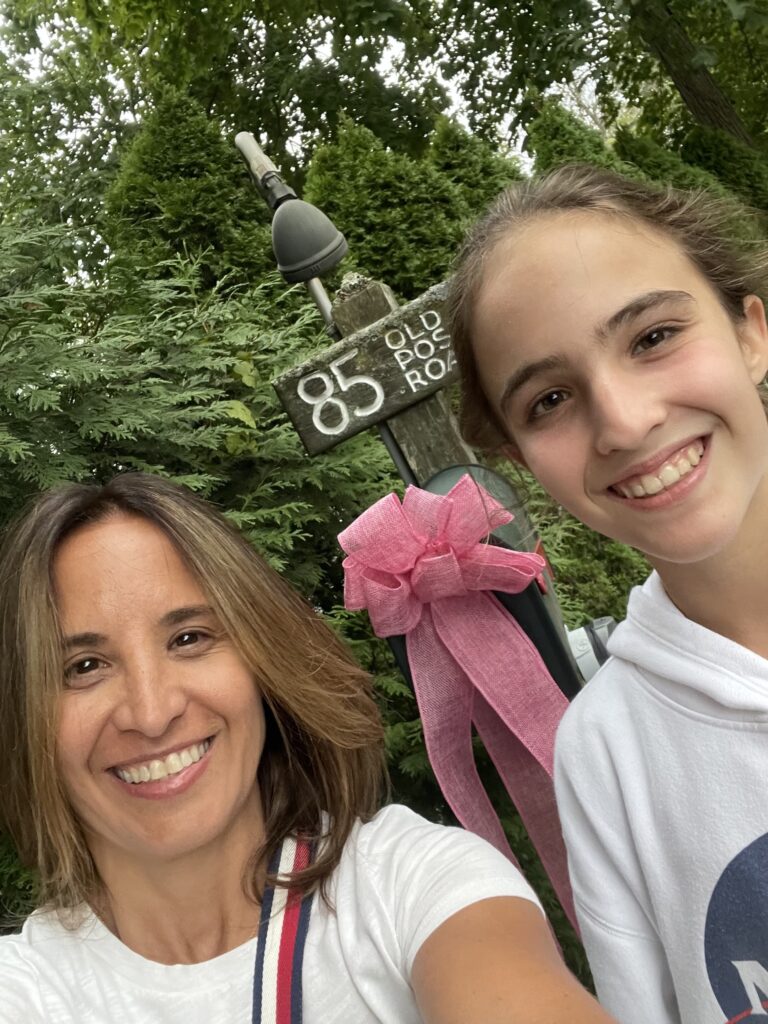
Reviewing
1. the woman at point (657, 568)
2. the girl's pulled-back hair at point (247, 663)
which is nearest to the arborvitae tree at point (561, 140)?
the woman at point (657, 568)

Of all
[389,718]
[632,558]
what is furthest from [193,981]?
[632,558]

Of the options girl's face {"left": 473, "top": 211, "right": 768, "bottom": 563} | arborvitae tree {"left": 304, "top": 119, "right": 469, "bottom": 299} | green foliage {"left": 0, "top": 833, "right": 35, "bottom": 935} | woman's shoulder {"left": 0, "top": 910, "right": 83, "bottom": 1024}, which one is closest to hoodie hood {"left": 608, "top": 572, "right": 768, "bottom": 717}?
girl's face {"left": 473, "top": 211, "right": 768, "bottom": 563}

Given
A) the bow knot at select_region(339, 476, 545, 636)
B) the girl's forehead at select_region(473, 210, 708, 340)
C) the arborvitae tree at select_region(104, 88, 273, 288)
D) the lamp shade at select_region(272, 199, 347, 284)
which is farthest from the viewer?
the arborvitae tree at select_region(104, 88, 273, 288)

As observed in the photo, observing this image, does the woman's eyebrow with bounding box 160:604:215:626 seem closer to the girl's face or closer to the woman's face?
the woman's face

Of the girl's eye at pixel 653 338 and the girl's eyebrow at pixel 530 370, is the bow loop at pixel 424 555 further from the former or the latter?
the girl's eye at pixel 653 338

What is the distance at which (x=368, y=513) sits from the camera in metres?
2.08

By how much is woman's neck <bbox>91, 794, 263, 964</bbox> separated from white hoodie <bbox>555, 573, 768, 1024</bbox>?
0.52 meters

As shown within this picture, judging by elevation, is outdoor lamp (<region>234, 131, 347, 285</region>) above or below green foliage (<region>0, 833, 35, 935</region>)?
above

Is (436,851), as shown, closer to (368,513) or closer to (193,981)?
(193,981)

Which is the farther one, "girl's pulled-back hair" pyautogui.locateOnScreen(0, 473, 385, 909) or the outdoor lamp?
the outdoor lamp

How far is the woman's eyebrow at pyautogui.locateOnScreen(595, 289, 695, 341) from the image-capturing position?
143 centimetres

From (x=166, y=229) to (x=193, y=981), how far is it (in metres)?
4.60

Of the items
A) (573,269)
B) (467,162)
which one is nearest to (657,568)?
(573,269)

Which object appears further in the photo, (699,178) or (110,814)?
(699,178)
